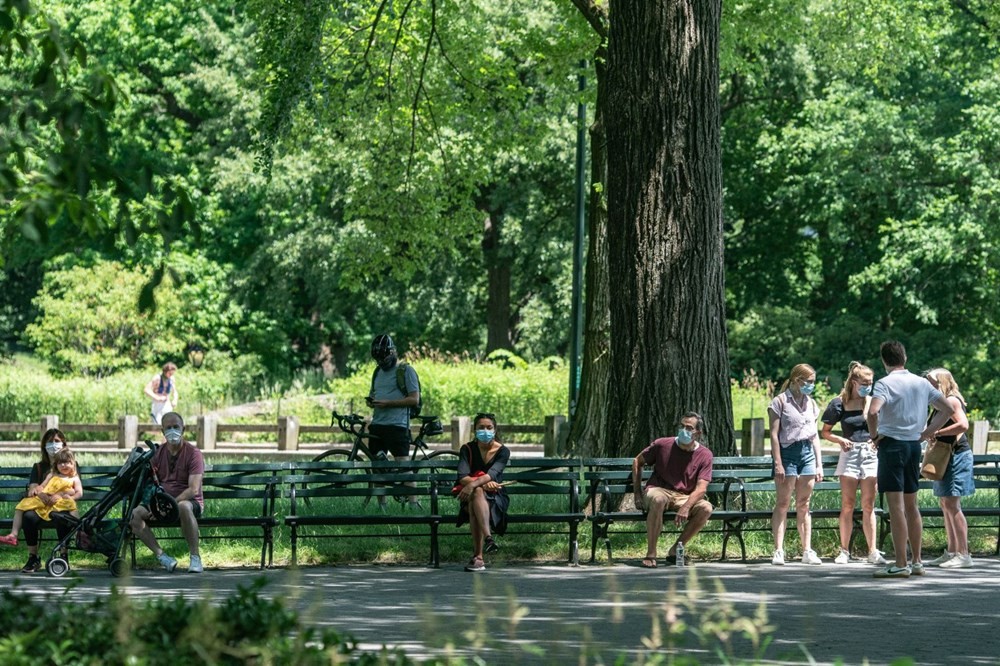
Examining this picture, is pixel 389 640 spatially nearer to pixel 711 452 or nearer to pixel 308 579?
pixel 308 579

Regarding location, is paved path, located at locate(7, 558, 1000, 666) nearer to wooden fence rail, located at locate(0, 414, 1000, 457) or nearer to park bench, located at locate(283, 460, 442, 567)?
park bench, located at locate(283, 460, 442, 567)

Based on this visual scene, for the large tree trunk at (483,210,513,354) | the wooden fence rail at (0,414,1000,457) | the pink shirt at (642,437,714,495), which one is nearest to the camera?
the pink shirt at (642,437,714,495)

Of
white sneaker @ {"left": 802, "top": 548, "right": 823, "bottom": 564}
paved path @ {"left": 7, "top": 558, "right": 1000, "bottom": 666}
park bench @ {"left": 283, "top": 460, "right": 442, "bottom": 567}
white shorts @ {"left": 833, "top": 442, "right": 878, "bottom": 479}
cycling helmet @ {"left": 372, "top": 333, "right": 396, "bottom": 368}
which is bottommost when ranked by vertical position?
paved path @ {"left": 7, "top": 558, "right": 1000, "bottom": 666}

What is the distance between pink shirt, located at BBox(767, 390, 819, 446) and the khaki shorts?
0.98 m

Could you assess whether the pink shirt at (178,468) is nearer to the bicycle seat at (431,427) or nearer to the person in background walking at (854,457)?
the bicycle seat at (431,427)

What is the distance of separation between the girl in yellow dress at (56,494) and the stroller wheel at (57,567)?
69 centimetres

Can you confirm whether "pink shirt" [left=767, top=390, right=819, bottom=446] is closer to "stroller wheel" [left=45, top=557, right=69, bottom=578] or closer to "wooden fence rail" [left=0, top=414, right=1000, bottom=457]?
"stroller wheel" [left=45, top=557, right=69, bottom=578]

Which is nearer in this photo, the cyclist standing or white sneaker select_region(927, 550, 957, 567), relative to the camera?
white sneaker select_region(927, 550, 957, 567)

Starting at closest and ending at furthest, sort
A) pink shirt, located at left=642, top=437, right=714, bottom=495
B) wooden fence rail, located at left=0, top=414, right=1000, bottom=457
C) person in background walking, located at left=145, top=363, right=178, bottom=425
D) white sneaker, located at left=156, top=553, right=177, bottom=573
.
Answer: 1. white sneaker, located at left=156, top=553, right=177, bottom=573
2. pink shirt, located at left=642, top=437, right=714, bottom=495
3. wooden fence rail, located at left=0, top=414, right=1000, bottom=457
4. person in background walking, located at left=145, top=363, right=178, bottom=425

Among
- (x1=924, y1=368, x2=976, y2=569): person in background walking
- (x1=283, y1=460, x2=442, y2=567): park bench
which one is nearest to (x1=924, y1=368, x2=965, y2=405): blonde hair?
(x1=924, y1=368, x2=976, y2=569): person in background walking

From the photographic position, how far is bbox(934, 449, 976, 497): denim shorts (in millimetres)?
14414

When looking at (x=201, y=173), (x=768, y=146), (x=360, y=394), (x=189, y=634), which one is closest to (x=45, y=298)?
(x=201, y=173)

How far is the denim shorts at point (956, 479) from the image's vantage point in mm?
14414

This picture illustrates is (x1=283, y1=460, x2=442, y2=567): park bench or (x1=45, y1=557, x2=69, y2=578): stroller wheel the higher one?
(x1=283, y1=460, x2=442, y2=567): park bench
